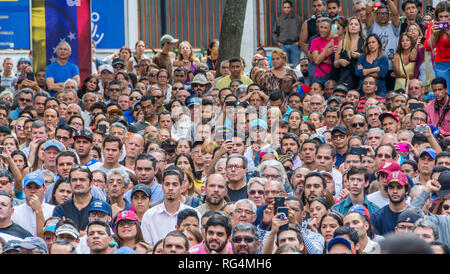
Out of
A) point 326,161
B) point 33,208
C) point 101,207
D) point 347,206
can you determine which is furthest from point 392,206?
point 33,208

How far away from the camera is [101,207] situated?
9953 mm

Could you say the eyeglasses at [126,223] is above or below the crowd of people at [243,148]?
below

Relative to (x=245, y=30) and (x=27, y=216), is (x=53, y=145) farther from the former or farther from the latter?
(x=245, y=30)

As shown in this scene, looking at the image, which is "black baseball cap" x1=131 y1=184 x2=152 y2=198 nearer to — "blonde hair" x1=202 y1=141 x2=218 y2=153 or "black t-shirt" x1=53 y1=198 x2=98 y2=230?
"black t-shirt" x1=53 y1=198 x2=98 y2=230

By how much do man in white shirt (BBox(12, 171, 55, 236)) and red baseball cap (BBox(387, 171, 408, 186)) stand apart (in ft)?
12.0

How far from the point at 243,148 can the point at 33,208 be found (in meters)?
3.18

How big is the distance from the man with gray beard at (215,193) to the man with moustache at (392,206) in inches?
63.5

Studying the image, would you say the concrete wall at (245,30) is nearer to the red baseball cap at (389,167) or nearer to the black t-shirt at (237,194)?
the black t-shirt at (237,194)

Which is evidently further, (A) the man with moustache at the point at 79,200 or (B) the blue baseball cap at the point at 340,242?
(A) the man with moustache at the point at 79,200

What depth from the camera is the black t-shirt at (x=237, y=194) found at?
1108cm

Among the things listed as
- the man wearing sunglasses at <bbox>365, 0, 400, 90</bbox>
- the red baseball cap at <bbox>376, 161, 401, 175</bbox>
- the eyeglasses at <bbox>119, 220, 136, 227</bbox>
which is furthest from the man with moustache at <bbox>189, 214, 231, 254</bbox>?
the man wearing sunglasses at <bbox>365, 0, 400, 90</bbox>

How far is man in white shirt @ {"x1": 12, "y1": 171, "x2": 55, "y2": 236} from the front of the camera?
10.3m

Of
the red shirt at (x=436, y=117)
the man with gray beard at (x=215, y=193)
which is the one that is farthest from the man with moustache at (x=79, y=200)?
the red shirt at (x=436, y=117)
